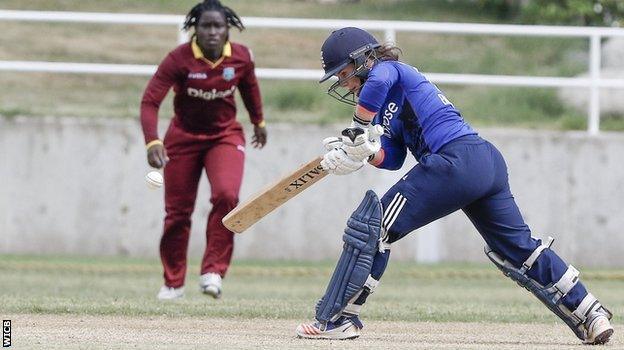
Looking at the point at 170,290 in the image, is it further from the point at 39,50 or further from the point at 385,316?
the point at 39,50

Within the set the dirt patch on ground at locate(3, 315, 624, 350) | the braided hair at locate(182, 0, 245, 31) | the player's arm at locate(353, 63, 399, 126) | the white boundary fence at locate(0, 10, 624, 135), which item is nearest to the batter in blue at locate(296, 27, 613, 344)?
the player's arm at locate(353, 63, 399, 126)

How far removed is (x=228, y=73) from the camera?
34.1ft

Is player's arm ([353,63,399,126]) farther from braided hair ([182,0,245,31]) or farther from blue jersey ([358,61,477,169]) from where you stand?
braided hair ([182,0,245,31])

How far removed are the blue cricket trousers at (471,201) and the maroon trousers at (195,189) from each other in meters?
2.82

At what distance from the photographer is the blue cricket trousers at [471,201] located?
7555mm

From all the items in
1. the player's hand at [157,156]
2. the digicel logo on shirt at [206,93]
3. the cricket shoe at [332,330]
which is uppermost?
the digicel logo on shirt at [206,93]

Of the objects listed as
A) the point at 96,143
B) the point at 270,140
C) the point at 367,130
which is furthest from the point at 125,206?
the point at 367,130

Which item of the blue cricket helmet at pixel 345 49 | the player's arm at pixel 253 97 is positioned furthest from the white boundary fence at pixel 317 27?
the blue cricket helmet at pixel 345 49

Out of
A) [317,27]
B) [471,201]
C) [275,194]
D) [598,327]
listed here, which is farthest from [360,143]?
[317,27]

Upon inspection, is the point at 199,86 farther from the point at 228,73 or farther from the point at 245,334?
the point at 245,334

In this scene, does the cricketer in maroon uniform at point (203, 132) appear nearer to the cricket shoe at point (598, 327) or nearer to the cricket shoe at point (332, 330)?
the cricket shoe at point (332, 330)

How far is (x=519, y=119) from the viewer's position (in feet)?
54.8

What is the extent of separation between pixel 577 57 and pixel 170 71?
11.1m

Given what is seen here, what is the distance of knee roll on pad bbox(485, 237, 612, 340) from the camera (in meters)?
7.71
